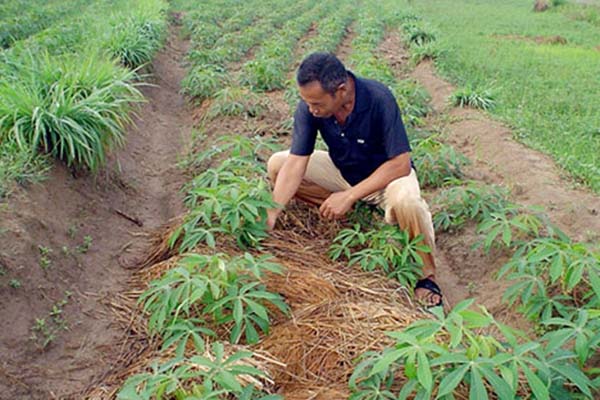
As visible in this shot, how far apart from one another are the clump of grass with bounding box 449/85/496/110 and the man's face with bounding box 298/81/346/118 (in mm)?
3889

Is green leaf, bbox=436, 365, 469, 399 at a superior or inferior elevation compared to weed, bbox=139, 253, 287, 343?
superior

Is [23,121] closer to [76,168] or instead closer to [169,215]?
[76,168]

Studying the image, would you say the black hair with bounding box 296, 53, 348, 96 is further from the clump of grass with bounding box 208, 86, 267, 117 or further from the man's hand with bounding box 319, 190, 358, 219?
the clump of grass with bounding box 208, 86, 267, 117

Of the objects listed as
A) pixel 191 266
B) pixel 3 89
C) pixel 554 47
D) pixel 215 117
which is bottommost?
pixel 554 47

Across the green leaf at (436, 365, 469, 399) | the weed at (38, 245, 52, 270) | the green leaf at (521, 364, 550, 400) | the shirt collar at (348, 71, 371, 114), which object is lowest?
the weed at (38, 245, 52, 270)

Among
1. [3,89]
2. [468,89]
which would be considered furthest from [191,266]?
[468,89]

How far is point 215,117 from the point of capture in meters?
5.84

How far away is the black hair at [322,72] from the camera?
2.96 m

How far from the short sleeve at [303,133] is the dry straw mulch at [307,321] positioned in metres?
0.51

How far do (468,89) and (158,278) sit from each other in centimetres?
481

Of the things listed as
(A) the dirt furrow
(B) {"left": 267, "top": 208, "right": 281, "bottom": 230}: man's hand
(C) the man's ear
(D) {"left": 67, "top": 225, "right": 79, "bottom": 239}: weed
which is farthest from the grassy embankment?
(A) the dirt furrow

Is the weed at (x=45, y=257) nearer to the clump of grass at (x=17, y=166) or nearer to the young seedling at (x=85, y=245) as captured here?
the young seedling at (x=85, y=245)

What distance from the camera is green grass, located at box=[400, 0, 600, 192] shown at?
547 centimetres

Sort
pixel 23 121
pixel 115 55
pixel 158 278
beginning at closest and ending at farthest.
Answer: pixel 158 278 → pixel 23 121 → pixel 115 55
